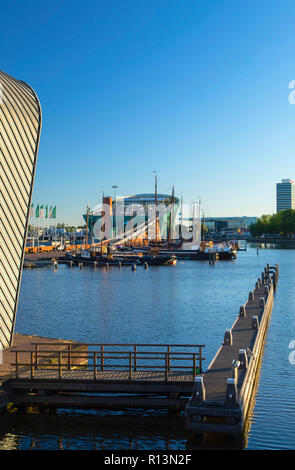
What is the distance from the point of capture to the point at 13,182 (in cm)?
2741

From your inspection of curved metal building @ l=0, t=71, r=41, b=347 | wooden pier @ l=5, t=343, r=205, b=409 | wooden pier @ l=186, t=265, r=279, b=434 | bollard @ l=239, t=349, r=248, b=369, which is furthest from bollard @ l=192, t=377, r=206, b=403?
curved metal building @ l=0, t=71, r=41, b=347

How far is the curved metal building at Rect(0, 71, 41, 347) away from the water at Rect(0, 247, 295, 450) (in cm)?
821

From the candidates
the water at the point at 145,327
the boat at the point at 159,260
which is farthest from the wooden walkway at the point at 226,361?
the boat at the point at 159,260

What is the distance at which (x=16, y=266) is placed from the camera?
27797mm

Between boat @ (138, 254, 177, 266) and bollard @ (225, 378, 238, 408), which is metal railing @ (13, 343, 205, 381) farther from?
boat @ (138, 254, 177, 266)

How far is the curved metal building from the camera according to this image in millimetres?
26719

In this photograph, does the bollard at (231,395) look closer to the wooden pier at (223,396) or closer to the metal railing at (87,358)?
the wooden pier at (223,396)

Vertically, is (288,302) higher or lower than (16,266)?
lower

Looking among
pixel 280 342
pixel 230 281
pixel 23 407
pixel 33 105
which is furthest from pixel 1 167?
pixel 230 281

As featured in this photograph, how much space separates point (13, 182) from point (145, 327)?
17975 millimetres

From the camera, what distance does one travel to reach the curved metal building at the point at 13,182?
87.7 ft

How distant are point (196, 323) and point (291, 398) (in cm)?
2008

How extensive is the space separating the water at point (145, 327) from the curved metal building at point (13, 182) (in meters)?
8.21
